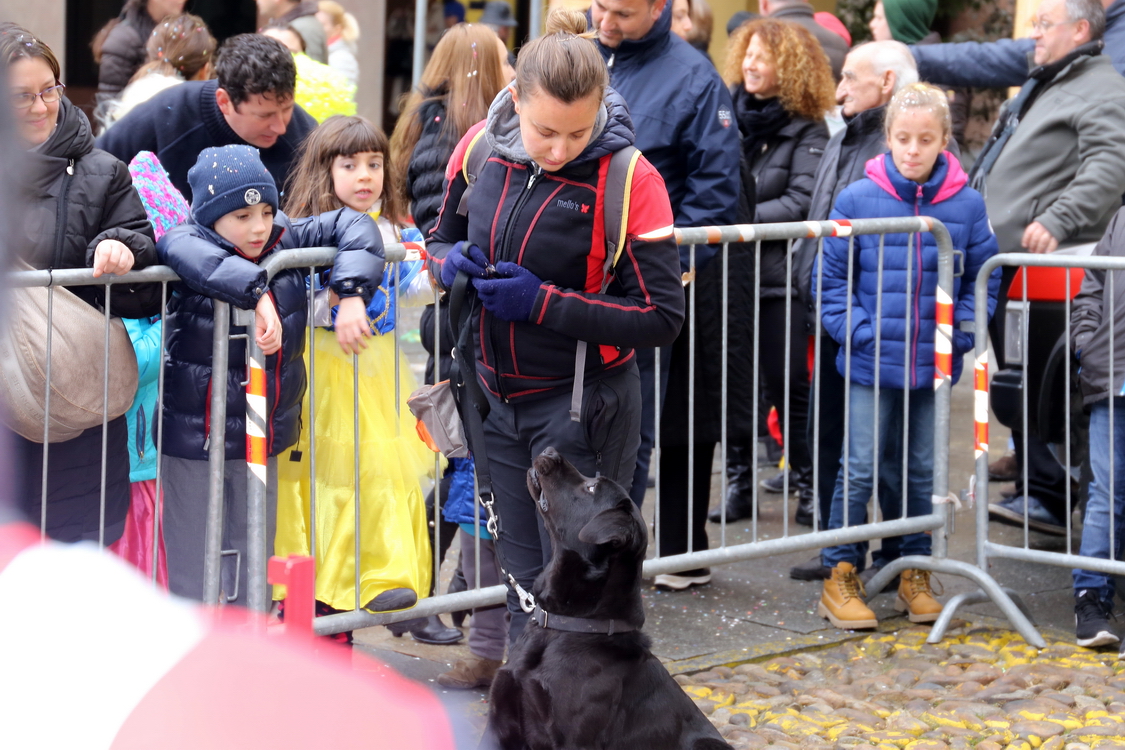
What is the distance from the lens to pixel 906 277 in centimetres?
534

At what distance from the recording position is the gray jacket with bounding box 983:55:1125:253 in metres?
5.80

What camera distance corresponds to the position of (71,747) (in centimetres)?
134

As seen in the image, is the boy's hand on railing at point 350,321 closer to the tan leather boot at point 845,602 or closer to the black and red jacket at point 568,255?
the black and red jacket at point 568,255

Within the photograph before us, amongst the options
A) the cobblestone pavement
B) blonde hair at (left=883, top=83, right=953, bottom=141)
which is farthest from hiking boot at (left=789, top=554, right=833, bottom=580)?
blonde hair at (left=883, top=83, right=953, bottom=141)

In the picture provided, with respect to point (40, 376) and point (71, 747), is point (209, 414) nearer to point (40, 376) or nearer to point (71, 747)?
point (40, 376)

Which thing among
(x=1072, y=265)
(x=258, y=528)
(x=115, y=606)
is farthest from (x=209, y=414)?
(x=1072, y=265)

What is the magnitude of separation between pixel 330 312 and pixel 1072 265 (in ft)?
9.45

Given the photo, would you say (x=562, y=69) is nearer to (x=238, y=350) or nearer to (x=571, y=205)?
(x=571, y=205)

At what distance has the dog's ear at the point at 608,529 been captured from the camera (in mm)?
3311

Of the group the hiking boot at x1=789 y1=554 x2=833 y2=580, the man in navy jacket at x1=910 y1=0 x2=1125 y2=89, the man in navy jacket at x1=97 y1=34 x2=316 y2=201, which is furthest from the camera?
the man in navy jacket at x1=910 y1=0 x2=1125 y2=89

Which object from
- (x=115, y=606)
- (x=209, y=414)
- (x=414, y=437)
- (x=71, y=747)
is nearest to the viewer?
(x=71, y=747)

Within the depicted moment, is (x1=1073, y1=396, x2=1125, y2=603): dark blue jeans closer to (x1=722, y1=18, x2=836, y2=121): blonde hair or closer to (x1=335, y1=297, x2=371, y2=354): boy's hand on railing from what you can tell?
(x1=722, y1=18, x2=836, y2=121): blonde hair

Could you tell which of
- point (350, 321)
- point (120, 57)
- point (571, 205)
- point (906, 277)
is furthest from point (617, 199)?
point (120, 57)

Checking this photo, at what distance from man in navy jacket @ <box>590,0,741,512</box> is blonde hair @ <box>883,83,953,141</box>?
2.37 feet
